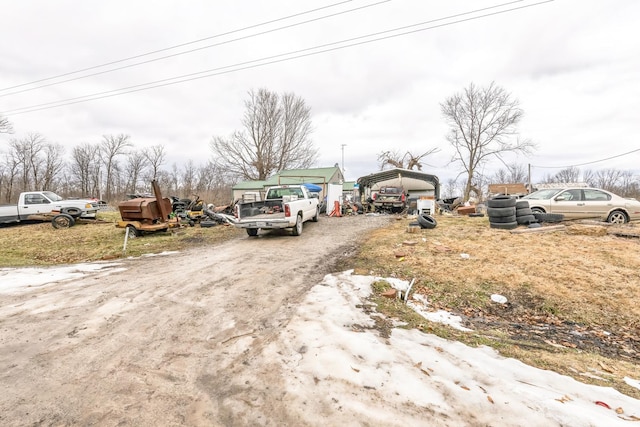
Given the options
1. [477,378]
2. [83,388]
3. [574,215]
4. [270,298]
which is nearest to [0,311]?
[83,388]

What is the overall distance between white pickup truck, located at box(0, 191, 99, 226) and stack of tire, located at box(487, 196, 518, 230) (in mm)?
18247

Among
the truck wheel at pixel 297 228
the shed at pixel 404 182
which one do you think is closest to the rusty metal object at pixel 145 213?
the truck wheel at pixel 297 228

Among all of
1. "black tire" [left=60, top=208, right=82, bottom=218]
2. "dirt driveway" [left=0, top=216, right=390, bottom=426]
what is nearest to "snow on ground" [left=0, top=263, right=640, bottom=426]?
"dirt driveway" [left=0, top=216, right=390, bottom=426]

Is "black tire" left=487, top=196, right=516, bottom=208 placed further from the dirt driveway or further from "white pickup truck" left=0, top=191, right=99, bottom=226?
"white pickup truck" left=0, top=191, right=99, bottom=226

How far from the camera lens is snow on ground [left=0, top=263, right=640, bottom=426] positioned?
6.12ft

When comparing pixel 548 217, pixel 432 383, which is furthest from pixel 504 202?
pixel 432 383

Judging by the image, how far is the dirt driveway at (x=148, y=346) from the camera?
1.95 m

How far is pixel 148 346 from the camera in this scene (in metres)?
2.84

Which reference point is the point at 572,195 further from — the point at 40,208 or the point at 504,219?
the point at 40,208

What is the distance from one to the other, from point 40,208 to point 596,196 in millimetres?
24973

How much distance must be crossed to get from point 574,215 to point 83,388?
1449 centimetres

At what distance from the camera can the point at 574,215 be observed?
10.7 metres

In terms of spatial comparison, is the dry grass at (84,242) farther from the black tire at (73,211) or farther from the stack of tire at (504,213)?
the stack of tire at (504,213)

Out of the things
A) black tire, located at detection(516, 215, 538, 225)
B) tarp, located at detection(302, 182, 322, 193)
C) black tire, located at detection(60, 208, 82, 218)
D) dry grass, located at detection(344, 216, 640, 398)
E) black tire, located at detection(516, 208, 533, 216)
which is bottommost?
dry grass, located at detection(344, 216, 640, 398)
